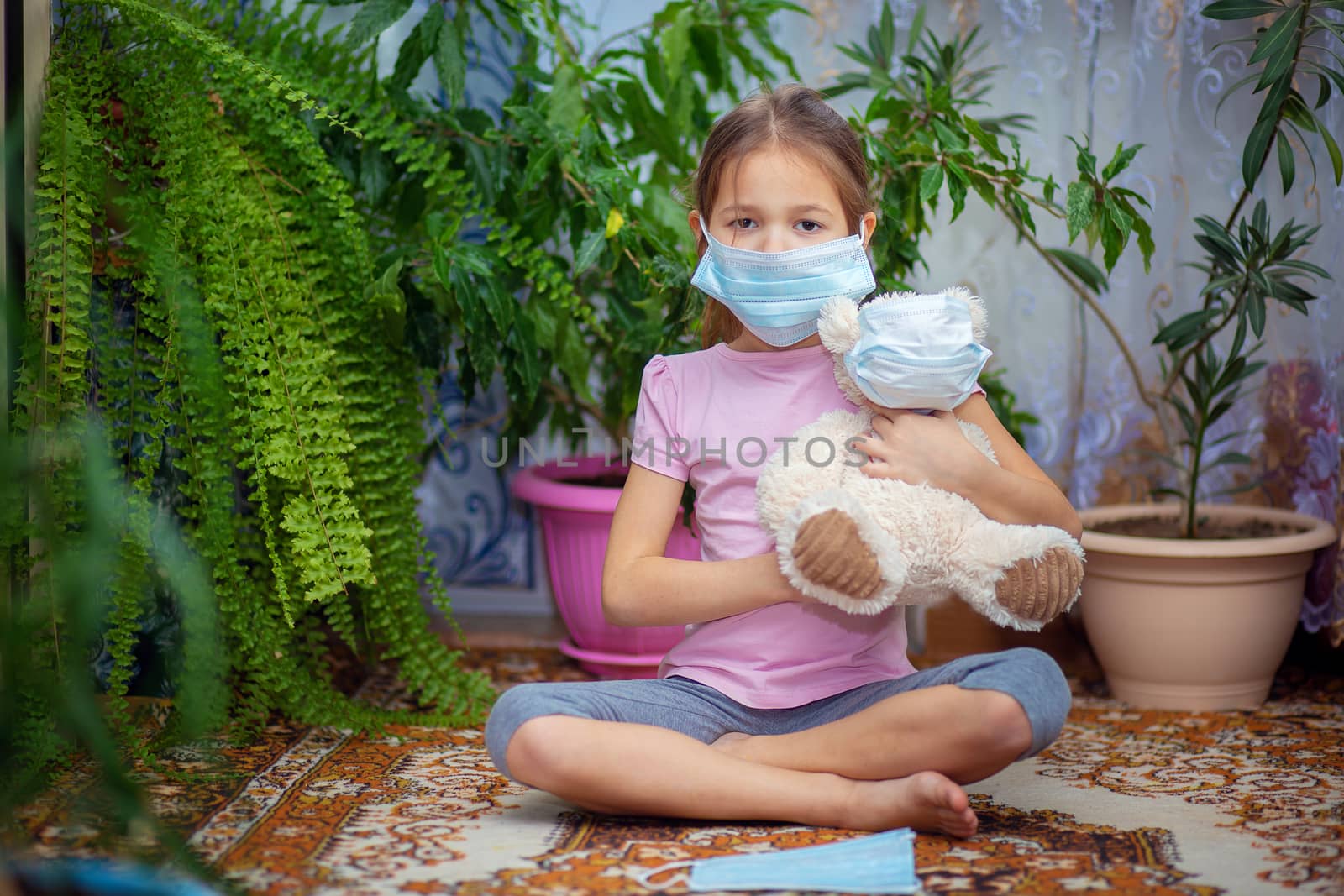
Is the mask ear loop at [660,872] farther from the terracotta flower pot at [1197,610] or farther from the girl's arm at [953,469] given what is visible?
the terracotta flower pot at [1197,610]

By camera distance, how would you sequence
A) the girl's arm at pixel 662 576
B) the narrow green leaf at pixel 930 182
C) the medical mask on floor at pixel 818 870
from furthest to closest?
the narrow green leaf at pixel 930 182 < the girl's arm at pixel 662 576 < the medical mask on floor at pixel 818 870

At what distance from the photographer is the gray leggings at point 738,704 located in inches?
48.4

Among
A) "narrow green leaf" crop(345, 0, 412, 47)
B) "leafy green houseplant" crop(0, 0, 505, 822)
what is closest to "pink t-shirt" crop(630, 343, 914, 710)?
"leafy green houseplant" crop(0, 0, 505, 822)

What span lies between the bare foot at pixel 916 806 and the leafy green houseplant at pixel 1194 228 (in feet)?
2.59

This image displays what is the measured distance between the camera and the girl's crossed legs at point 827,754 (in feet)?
3.97

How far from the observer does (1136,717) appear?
1846mm

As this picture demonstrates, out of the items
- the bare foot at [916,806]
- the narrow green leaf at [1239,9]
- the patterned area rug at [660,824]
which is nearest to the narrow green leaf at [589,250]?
the patterned area rug at [660,824]

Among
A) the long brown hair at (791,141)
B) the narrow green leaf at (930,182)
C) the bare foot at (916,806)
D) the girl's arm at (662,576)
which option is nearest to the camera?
the bare foot at (916,806)

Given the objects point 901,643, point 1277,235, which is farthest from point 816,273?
point 1277,235

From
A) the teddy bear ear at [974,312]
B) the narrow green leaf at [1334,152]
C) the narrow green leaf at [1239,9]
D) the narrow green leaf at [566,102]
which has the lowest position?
the teddy bear ear at [974,312]

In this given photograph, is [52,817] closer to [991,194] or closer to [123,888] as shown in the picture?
[123,888]

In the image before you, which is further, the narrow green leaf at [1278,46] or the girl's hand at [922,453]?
the narrow green leaf at [1278,46]

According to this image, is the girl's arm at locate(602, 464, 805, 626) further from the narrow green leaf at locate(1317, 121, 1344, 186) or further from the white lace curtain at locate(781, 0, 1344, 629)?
the narrow green leaf at locate(1317, 121, 1344, 186)

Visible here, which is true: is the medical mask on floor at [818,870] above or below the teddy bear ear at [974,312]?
below
